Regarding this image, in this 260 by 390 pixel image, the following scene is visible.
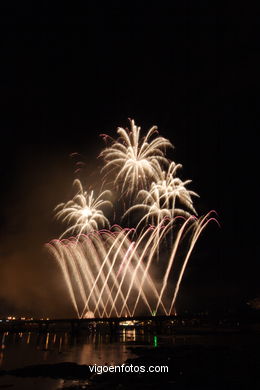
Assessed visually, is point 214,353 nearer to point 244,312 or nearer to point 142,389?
point 142,389

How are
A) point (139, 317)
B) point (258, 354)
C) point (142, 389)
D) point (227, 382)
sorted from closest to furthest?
1. point (142, 389)
2. point (227, 382)
3. point (258, 354)
4. point (139, 317)

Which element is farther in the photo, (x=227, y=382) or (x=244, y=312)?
(x=244, y=312)

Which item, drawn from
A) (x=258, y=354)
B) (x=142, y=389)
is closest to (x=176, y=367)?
(x=142, y=389)

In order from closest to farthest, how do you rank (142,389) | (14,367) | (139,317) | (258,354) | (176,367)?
1. (142,389)
2. (176,367)
3. (14,367)
4. (258,354)
5. (139,317)

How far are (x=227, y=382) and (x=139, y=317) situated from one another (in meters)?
71.9

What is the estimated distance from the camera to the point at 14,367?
38250mm

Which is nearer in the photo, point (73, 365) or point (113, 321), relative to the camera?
point (73, 365)

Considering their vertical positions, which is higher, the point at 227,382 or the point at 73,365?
the point at 73,365

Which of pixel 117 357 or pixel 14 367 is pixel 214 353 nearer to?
pixel 117 357

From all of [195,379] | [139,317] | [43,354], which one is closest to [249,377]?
[195,379]

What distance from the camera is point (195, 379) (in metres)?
29.8

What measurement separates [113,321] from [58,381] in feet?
237

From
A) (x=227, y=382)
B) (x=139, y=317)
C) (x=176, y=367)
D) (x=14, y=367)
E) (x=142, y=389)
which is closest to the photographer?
(x=142, y=389)

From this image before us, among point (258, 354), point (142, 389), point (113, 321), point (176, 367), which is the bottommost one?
point (142, 389)
